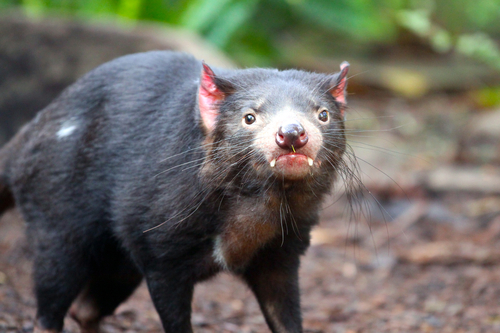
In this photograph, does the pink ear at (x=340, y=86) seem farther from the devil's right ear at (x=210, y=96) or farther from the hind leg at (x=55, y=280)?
the hind leg at (x=55, y=280)

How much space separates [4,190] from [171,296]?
159cm

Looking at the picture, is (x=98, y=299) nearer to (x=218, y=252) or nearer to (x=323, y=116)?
(x=218, y=252)

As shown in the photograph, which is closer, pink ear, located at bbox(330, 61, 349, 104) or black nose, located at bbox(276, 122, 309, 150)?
black nose, located at bbox(276, 122, 309, 150)

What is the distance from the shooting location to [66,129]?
12.3 feet

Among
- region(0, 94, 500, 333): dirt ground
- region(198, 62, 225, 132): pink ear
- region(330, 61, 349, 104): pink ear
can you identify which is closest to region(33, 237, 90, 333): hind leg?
region(0, 94, 500, 333): dirt ground

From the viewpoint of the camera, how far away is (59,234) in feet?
12.0

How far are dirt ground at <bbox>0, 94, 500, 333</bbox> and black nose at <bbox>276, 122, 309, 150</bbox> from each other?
0.75 meters

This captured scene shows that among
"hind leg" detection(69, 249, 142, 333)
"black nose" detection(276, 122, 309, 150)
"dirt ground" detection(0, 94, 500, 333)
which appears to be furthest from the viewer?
"dirt ground" detection(0, 94, 500, 333)

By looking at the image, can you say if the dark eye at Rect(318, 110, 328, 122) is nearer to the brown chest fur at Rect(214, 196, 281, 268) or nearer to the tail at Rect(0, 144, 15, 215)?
the brown chest fur at Rect(214, 196, 281, 268)

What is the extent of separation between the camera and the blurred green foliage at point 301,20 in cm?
798

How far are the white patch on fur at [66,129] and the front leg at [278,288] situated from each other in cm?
131

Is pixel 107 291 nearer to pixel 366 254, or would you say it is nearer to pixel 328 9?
pixel 366 254

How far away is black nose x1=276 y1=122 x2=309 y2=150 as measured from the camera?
2.69 meters

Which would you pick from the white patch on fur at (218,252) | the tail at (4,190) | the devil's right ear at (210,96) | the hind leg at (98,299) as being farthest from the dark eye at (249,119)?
the tail at (4,190)
